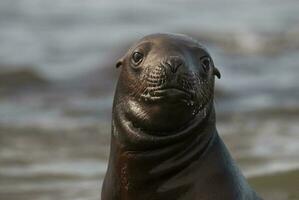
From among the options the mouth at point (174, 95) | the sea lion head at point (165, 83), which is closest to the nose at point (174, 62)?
the sea lion head at point (165, 83)

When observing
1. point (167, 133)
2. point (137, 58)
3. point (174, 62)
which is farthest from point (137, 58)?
point (167, 133)

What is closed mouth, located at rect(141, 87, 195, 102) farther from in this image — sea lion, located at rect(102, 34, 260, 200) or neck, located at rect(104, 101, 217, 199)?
neck, located at rect(104, 101, 217, 199)

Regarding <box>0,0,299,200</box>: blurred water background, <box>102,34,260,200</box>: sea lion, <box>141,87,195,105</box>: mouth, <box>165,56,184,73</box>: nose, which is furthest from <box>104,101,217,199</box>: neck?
<box>0,0,299,200</box>: blurred water background

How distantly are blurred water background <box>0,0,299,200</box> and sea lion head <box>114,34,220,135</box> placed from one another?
8.12 feet

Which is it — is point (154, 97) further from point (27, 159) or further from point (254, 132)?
point (254, 132)

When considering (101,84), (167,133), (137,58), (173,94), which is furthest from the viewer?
(101,84)

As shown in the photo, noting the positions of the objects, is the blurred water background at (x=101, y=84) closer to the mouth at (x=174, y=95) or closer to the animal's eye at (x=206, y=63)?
the animal's eye at (x=206, y=63)

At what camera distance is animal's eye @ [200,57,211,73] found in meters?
6.40

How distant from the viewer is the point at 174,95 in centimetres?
612

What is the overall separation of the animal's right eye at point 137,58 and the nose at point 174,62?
250mm

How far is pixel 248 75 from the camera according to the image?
16.5 m

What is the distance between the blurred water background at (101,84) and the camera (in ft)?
A: 34.5

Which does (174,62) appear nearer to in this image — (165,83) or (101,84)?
(165,83)

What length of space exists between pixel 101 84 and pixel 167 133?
9.60 meters
